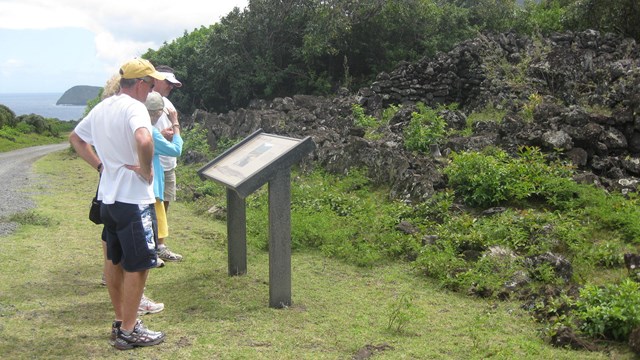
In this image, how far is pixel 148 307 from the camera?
19.0 ft

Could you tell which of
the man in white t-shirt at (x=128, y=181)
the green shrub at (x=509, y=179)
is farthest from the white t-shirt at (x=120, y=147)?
the green shrub at (x=509, y=179)

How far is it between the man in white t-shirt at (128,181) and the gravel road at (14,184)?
4550mm

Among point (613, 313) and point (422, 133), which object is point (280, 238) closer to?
point (613, 313)

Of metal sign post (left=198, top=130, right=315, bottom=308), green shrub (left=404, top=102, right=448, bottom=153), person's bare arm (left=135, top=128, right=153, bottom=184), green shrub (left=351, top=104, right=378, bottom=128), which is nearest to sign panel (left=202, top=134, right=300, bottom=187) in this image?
metal sign post (left=198, top=130, right=315, bottom=308)

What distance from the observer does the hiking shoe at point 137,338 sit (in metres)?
4.85

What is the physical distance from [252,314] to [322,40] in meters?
17.8

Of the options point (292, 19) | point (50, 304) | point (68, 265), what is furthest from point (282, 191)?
point (292, 19)

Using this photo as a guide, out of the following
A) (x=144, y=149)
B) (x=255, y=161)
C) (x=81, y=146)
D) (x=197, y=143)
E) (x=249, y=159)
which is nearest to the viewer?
(x=144, y=149)

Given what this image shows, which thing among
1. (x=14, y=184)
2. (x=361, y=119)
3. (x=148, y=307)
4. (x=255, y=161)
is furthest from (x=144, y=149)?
(x=361, y=119)

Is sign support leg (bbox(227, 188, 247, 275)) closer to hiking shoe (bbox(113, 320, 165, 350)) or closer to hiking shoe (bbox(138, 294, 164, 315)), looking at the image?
hiking shoe (bbox(138, 294, 164, 315))

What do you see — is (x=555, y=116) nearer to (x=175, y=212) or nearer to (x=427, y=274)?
(x=427, y=274)

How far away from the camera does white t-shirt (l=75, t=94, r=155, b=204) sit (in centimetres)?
465

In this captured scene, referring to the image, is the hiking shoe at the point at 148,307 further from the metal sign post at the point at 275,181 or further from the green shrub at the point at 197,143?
the green shrub at the point at 197,143

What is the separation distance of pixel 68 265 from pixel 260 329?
9.94 feet
